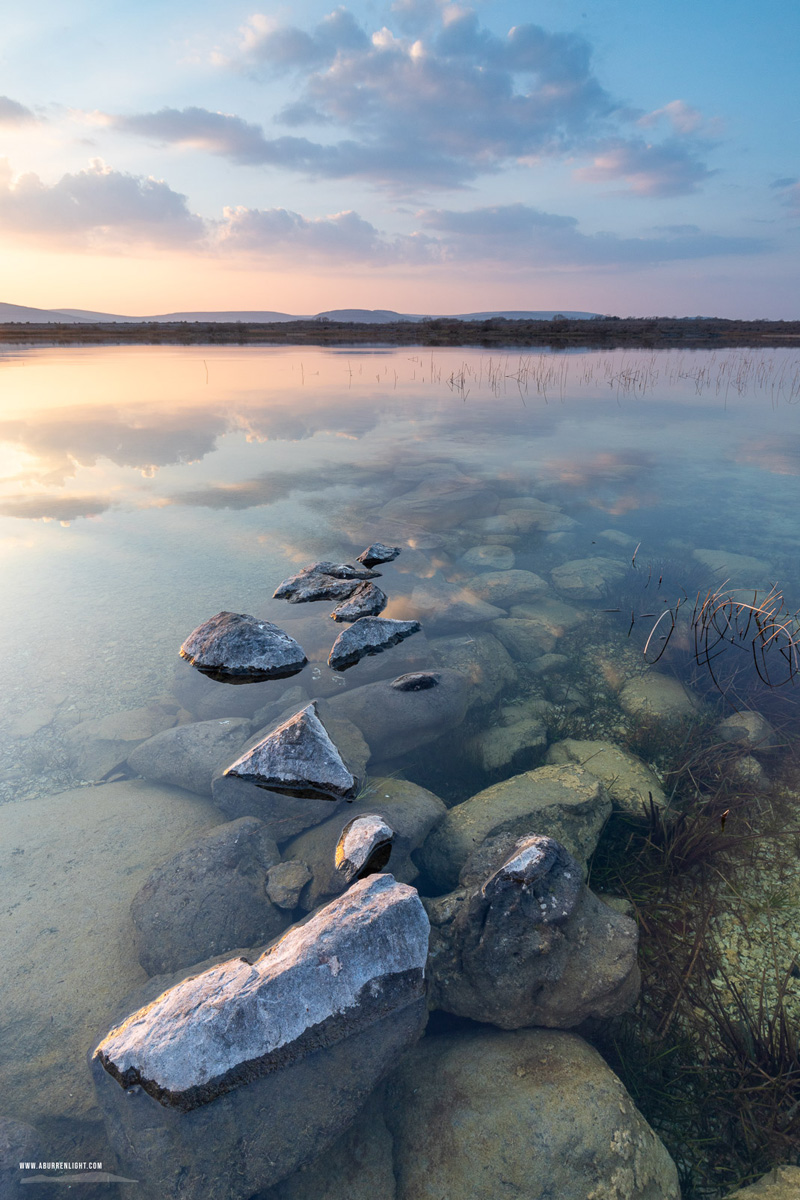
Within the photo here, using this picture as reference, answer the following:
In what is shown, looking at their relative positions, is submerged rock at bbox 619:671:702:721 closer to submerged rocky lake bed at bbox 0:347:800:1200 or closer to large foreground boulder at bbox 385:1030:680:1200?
submerged rocky lake bed at bbox 0:347:800:1200

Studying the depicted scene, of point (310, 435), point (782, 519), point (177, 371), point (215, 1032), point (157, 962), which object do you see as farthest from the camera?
point (177, 371)

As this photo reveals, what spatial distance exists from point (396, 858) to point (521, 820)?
0.96m

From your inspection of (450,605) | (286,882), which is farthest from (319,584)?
(286,882)

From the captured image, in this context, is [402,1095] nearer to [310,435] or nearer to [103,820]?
[103,820]

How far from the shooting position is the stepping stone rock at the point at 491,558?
8.47m

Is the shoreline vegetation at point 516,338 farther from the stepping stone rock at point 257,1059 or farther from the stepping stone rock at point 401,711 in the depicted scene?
the stepping stone rock at point 257,1059

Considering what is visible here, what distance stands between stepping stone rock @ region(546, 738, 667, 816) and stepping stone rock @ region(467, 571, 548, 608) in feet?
8.97

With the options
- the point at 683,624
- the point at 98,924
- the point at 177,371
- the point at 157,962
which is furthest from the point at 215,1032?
the point at 177,371

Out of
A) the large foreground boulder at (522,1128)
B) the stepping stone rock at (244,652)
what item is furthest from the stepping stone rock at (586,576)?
the large foreground boulder at (522,1128)

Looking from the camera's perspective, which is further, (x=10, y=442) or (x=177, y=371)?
(x=177, y=371)

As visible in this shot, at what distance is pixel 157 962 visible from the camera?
3.40 metres

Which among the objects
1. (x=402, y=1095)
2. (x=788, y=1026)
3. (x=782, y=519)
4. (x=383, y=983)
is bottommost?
(x=402, y=1095)

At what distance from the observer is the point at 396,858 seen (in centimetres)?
382

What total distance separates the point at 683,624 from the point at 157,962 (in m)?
6.60
